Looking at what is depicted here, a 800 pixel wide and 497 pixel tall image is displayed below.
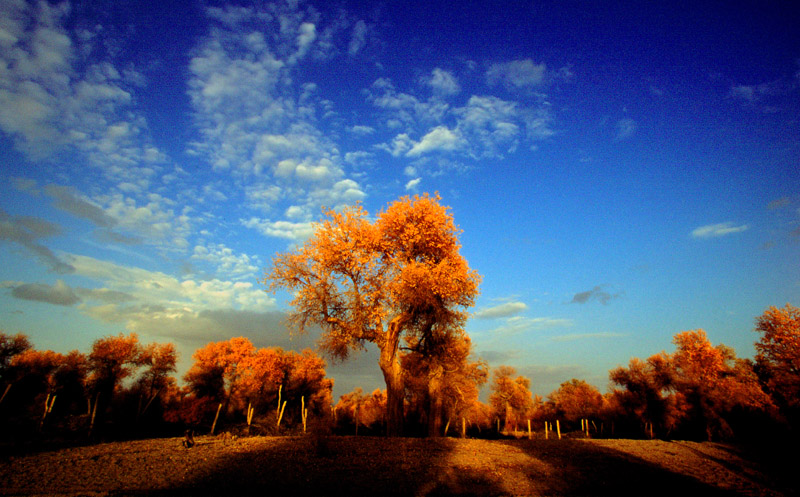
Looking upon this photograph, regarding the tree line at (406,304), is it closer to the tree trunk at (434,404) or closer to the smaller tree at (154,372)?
the tree trunk at (434,404)

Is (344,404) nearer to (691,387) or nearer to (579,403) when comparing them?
(579,403)

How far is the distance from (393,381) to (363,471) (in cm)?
776

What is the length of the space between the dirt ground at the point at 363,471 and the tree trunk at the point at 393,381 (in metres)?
3.00

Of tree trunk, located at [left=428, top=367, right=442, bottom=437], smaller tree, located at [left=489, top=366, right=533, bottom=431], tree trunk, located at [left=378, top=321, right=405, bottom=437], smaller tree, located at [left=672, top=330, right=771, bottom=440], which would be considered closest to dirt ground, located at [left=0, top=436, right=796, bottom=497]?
tree trunk, located at [left=378, top=321, right=405, bottom=437]

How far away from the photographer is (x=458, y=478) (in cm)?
877

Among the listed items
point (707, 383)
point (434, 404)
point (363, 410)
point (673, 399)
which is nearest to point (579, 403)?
point (673, 399)

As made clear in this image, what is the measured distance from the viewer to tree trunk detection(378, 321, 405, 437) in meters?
16.3

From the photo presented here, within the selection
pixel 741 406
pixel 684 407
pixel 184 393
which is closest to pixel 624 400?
pixel 684 407

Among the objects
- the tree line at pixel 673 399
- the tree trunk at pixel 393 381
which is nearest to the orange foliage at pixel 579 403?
the tree line at pixel 673 399

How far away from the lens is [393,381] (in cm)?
1662

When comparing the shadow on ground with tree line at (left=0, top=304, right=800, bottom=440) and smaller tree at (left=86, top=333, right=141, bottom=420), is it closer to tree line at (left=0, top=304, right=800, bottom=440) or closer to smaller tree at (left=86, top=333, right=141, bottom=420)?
tree line at (left=0, top=304, right=800, bottom=440)

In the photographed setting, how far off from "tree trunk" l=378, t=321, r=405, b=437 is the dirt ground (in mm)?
3000

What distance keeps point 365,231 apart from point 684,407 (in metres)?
46.1

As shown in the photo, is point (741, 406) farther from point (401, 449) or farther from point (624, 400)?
point (401, 449)
